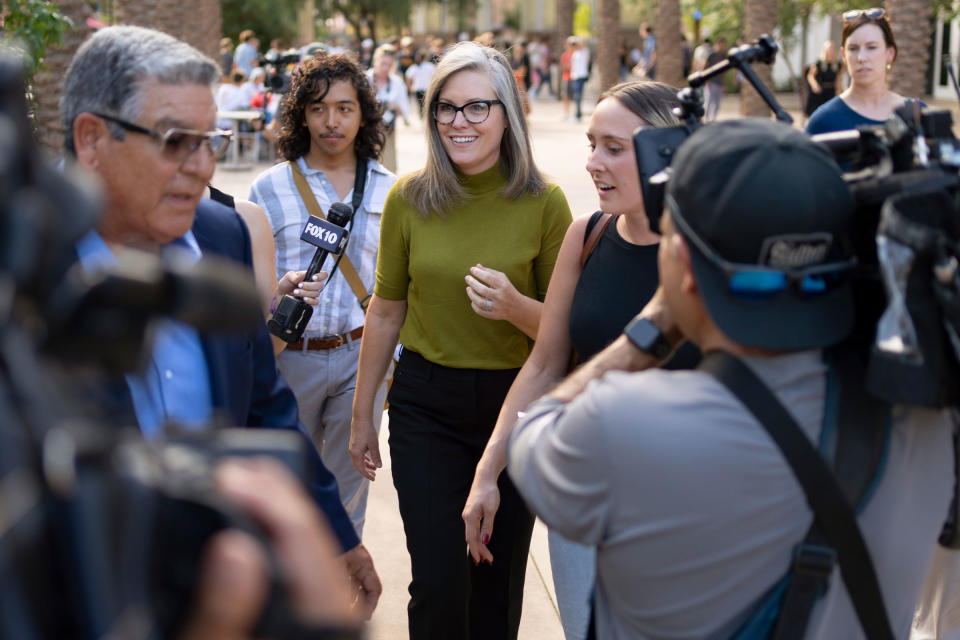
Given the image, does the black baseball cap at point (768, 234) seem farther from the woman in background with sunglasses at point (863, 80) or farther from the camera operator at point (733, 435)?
the woman in background with sunglasses at point (863, 80)

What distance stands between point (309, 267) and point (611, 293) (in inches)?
54.5

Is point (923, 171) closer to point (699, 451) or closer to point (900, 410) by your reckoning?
point (900, 410)

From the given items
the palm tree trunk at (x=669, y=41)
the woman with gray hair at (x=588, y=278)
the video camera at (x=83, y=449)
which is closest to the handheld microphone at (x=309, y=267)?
the woman with gray hair at (x=588, y=278)

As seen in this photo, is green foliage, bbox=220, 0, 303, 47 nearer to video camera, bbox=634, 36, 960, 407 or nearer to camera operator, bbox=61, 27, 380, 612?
camera operator, bbox=61, 27, 380, 612

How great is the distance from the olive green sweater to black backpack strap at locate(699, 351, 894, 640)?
1923 mm

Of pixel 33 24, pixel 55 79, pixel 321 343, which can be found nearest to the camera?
pixel 321 343

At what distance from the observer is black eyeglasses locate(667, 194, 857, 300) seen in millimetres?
1618

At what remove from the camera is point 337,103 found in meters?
4.51

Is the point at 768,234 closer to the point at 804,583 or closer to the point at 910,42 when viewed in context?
the point at 804,583

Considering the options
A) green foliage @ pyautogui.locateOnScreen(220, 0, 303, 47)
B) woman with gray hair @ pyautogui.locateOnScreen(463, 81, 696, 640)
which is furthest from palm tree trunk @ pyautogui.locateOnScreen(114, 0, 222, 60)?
green foliage @ pyautogui.locateOnScreen(220, 0, 303, 47)

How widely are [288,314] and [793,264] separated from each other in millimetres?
2484

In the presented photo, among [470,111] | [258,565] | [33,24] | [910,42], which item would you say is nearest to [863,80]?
[470,111]

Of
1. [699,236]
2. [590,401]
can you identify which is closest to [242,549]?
[590,401]

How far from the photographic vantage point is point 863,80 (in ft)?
19.1
